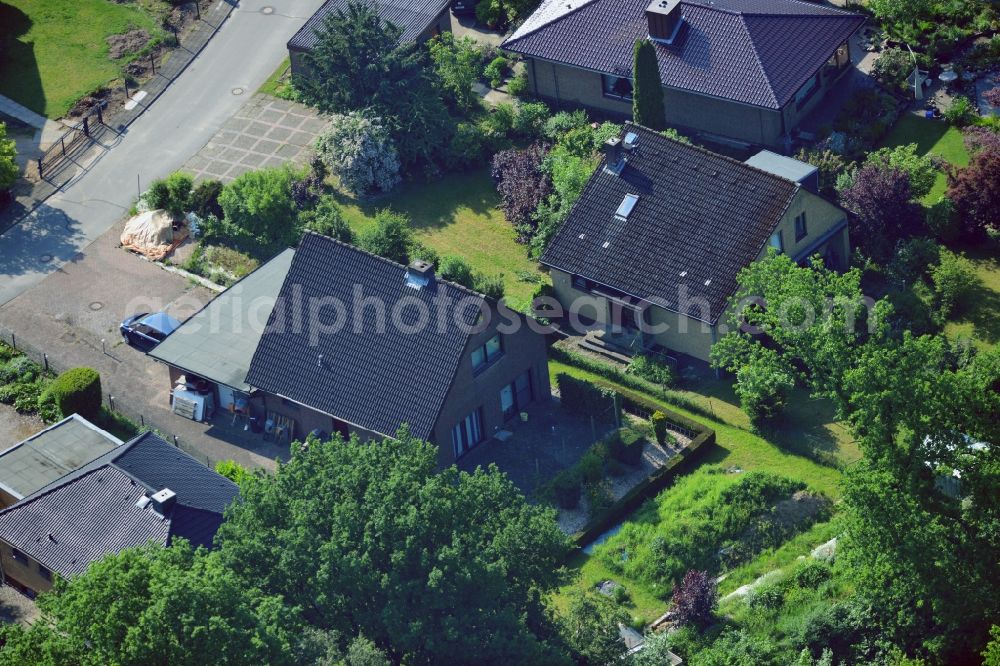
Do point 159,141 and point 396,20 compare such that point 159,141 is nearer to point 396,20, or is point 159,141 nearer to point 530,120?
point 396,20

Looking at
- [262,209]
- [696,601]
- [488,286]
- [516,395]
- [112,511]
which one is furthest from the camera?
[262,209]

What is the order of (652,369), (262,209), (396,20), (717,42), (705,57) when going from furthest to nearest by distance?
(396,20), (717,42), (705,57), (262,209), (652,369)

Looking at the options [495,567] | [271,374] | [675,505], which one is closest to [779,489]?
[675,505]

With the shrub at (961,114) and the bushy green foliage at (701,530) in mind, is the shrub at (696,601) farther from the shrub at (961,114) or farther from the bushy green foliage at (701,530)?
the shrub at (961,114)

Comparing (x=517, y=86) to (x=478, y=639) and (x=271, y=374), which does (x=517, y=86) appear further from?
(x=478, y=639)

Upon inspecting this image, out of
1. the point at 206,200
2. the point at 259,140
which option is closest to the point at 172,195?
the point at 206,200

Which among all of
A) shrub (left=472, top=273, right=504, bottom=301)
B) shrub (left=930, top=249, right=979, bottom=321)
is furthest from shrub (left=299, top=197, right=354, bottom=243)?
shrub (left=930, top=249, right=979, bottom=321)

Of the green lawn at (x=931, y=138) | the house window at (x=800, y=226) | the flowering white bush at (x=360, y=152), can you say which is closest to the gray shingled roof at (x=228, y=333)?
the flowering white bush at (x=360, y=152)
